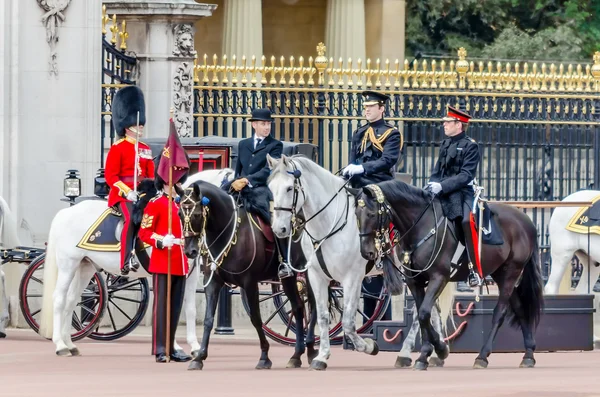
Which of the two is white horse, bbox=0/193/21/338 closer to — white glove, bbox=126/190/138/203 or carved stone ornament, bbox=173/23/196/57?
white glove, bbox=126/190/138/203

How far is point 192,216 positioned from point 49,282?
2725 mm

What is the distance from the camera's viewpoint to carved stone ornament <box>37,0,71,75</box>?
20.3 meters

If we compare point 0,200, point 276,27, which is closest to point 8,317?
point 0,200

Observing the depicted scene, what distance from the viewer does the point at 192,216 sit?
629 inches

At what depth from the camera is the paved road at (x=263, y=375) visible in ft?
45.8

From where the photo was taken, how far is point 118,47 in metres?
21.6

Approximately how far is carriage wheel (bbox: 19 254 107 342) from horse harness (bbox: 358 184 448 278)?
352 centimetres

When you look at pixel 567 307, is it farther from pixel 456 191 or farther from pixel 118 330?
pixel 118 330

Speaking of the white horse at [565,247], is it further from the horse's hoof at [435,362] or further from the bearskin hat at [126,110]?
the bearskin hat at [126,110]

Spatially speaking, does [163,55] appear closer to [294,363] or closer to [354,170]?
[354,170]

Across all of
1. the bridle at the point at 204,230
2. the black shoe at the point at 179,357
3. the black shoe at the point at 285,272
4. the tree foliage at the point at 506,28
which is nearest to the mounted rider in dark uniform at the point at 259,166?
the black shoe at the point at 285,272

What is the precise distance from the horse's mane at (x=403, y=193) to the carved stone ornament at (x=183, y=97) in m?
5.55

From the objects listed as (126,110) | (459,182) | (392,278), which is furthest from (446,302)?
(126,110)

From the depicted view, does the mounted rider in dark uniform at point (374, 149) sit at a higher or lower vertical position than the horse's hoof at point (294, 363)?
higher
